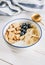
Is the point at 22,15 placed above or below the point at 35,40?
above

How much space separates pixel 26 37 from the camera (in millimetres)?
719

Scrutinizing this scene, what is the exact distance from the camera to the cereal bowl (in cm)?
70

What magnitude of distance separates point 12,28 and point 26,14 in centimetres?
13

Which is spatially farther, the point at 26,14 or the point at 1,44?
the point at 26,14

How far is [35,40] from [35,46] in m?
0.02

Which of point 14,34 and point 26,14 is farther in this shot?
point 26,14

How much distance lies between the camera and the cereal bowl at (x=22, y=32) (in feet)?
2.28

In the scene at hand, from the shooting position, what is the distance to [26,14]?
2.81 ft

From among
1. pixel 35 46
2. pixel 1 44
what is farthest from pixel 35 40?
pixel 1 44

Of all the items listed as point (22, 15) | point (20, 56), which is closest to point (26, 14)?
point (22, 15)

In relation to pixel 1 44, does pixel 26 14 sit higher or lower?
higher

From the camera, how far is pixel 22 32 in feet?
2.42

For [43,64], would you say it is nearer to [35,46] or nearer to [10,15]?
[35,46]

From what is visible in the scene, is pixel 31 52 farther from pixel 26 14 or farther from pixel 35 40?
pixel 26 14
